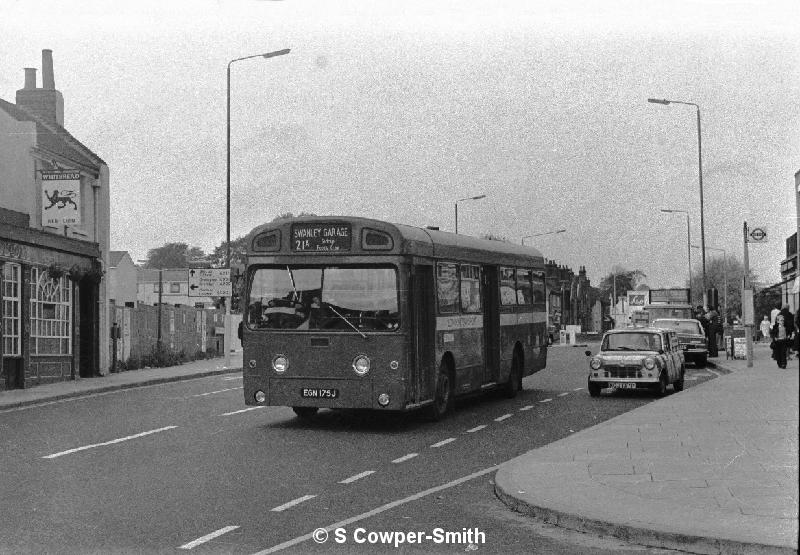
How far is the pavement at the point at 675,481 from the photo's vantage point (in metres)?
8.52

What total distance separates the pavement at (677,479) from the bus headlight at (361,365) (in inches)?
125

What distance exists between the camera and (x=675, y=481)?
11.1 meters

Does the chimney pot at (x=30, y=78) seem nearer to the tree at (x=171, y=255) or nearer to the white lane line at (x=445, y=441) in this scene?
the white lane line at (x=445, y=441)

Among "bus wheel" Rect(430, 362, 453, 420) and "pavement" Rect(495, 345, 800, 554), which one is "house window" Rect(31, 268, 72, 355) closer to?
"bus wheel" Rect(430, 362, 453, 420)

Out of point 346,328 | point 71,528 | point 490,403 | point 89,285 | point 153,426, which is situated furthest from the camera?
point 89,285

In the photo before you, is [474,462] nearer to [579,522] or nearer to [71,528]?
[579,522]

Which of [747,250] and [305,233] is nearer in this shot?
[305,233]

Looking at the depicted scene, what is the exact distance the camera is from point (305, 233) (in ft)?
55.2

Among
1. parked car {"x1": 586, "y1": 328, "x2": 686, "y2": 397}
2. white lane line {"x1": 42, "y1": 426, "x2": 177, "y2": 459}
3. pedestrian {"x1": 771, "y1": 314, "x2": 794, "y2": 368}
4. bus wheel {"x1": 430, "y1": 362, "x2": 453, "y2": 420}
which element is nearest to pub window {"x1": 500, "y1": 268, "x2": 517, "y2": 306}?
parked car {"x1": 586, "y1": 328, "x2": 686, "y2": 397}

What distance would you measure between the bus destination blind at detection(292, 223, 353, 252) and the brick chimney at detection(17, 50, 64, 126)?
68.0ft

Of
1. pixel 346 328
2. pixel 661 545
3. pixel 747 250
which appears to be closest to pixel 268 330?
pixel 346 328

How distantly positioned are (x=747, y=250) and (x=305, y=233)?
23.1 m

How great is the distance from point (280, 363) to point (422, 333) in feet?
7.07

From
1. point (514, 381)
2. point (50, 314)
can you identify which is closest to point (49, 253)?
point (50, 314)
